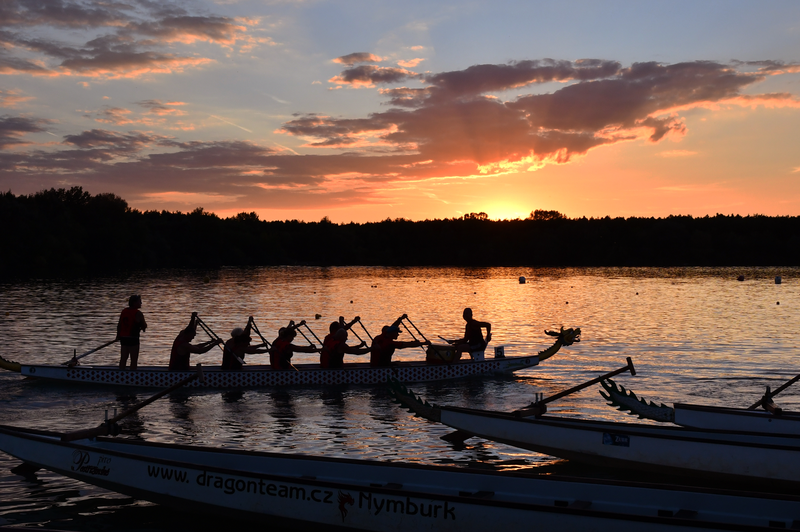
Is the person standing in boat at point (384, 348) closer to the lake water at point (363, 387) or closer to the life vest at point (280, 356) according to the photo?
the lake water at point (363, 387)

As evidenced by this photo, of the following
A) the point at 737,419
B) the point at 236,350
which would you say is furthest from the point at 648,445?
the point at 236,350

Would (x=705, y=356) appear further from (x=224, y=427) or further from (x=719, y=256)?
(x=719, y=256)

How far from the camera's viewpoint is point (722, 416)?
10.8 metres

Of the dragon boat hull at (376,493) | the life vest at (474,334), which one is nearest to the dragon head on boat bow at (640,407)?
the dragon boat hull at (376,493)

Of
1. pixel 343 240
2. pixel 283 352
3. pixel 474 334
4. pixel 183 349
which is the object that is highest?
pixel 343 240

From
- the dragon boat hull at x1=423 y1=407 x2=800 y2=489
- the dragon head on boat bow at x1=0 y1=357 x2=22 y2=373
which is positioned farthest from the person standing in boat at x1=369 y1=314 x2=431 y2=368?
the dragon head on boat bow at x1=0 y1=357 x2=22 y2=373

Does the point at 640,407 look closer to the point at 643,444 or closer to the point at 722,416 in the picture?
the point at 722,416

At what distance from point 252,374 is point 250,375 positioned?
5 cm

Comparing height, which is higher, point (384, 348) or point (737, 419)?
point (384, 348)

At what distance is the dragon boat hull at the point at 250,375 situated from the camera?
52.0ft

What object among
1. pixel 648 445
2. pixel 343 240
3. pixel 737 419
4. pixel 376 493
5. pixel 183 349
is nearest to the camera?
pixel 376 493

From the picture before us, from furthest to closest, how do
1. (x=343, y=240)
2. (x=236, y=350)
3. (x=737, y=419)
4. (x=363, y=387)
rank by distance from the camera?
(x=343, y=240) < (x=363, y=387) < (x=236, y=350) < (x=737, y=419)

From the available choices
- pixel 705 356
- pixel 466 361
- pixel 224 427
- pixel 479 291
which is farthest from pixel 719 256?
pixel 224 427

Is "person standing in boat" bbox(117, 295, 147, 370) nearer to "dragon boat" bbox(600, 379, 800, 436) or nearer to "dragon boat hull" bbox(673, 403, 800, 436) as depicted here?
"dragon boat" bbox(600, 379, 800, 436)
